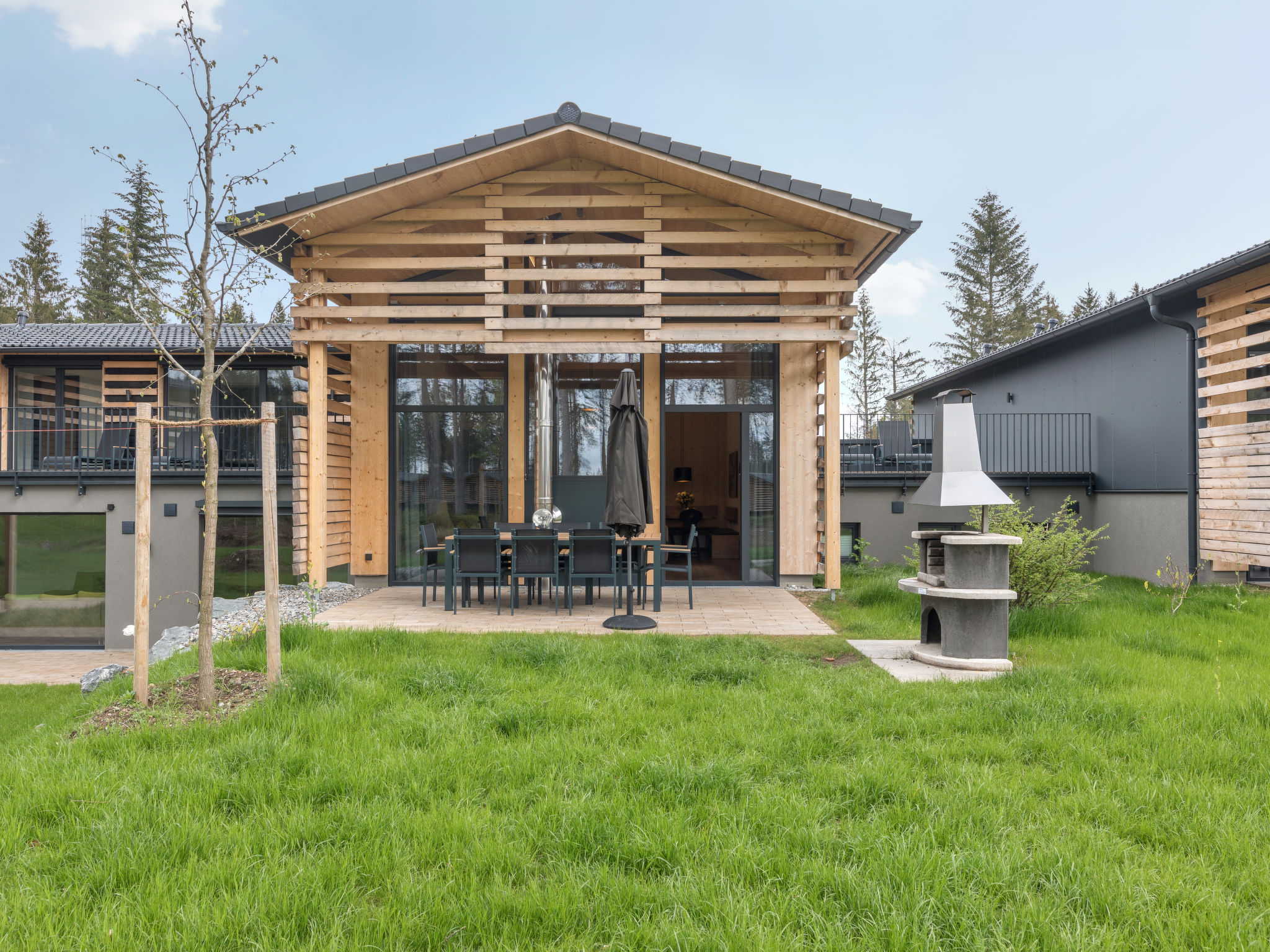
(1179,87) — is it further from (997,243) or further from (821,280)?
(821,280)

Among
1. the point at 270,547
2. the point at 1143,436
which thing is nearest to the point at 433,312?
the point at 270,547

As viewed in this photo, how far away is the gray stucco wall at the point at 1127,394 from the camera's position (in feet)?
32.3

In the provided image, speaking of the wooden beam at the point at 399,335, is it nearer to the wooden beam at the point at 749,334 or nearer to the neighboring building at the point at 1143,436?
the wooden beam at the point at 749,334

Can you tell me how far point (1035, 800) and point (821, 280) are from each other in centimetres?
676

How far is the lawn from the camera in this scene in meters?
1.92

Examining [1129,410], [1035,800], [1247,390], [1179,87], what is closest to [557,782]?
[1035,800]

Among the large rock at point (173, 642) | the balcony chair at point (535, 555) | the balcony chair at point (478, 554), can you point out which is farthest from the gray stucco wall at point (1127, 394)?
the large rock at point (173, 642)

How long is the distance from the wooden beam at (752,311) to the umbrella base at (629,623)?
3669 mm

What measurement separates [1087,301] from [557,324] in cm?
3759

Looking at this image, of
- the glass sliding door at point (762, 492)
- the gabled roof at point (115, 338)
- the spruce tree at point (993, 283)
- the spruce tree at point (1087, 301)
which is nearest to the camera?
the glass sliding door at point (762, 492)

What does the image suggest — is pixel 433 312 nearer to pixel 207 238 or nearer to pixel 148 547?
pixel 207 238

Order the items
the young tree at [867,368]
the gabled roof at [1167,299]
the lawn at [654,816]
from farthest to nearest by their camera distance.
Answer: the young tree at [867,368]
the gabled roof at [1167,299]
the lawn at [654,816]

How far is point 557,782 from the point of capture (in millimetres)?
2773

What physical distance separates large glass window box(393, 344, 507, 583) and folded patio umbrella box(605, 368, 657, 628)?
9.39 ft
